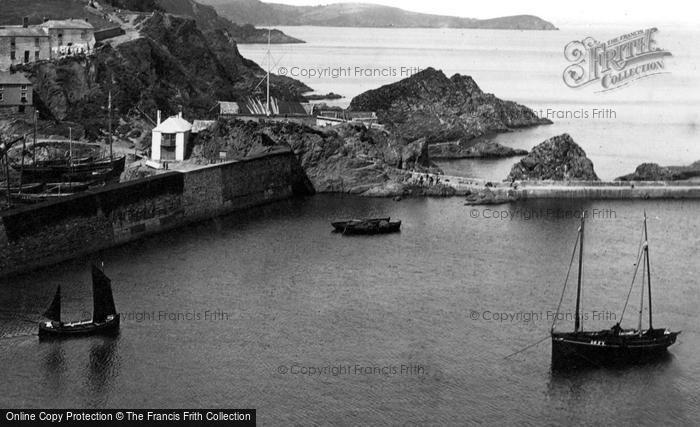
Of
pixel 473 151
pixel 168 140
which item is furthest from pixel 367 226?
pixel 473 151

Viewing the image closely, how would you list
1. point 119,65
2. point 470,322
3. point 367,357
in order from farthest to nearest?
point 119,65, point 470,322, point 367,357

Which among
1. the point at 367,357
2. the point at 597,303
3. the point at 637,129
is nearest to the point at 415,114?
the point at 637,129

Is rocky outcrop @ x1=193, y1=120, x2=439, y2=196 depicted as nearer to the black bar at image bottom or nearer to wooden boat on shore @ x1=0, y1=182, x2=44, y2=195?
wooden boat on shore @ x1=0, y1=182, x2=44, y2=195

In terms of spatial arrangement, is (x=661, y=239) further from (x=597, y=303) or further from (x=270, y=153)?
(x=270, y=153)

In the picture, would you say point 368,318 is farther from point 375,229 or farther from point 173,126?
point 173,126

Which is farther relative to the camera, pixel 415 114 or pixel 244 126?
pixel 415 114
